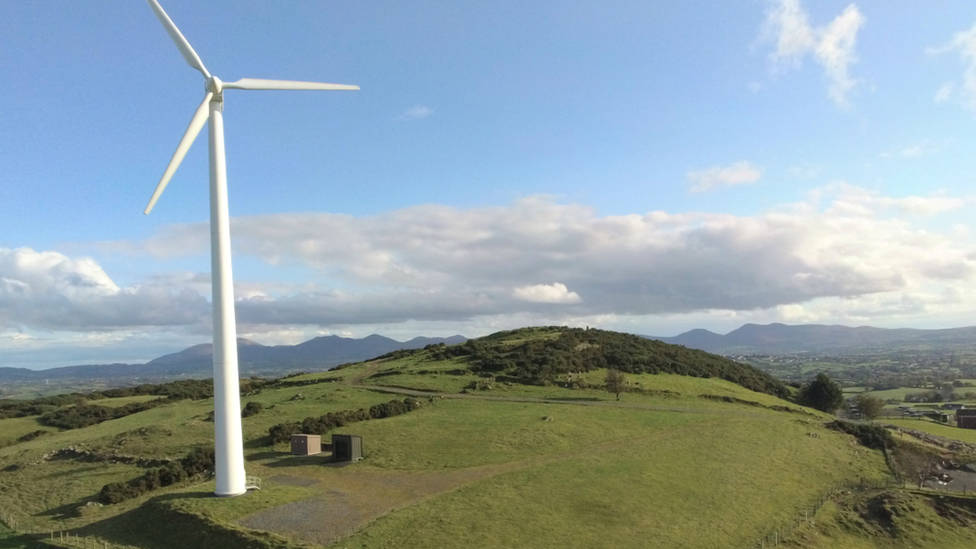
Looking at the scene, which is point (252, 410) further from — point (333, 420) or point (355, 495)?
point (355, 495)

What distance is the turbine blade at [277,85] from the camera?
3938 centimetres

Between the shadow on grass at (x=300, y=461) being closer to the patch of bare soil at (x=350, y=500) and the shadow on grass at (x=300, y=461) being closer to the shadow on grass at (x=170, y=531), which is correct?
the patch of bare soil at (x=350, y=500)

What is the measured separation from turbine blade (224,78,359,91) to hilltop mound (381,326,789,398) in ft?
182

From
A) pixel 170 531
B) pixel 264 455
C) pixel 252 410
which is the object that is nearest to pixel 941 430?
pixel 264 455

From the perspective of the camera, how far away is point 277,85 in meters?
41.5

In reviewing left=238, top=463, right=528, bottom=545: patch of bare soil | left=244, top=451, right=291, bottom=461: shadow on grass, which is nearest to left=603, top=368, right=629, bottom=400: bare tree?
left=238, top=463, right=528, bottom=545: patch of bare soil

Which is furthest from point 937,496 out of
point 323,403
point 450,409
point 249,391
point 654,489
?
point 249,391

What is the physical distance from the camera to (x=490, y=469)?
46.6 metres

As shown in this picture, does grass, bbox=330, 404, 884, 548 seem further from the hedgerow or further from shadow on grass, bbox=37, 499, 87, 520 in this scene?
the hedgerow

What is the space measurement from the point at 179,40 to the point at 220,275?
15.8m

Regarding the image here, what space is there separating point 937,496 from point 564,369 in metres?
50.3

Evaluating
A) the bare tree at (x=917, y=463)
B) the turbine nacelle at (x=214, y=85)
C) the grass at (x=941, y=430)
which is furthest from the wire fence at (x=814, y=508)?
the turbine nacelle at (x=214, y=85)

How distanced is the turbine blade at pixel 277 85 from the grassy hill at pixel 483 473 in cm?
2715

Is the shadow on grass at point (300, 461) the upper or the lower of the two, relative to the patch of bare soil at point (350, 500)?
upper
